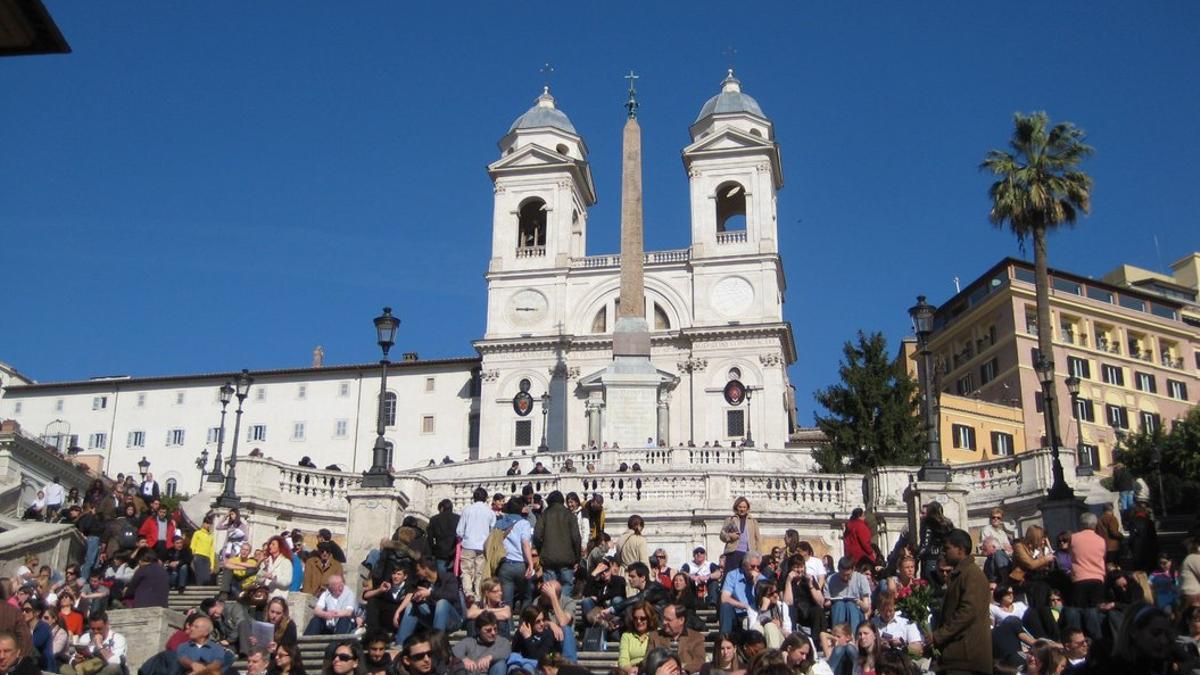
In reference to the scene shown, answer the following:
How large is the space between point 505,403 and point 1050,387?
39.5m

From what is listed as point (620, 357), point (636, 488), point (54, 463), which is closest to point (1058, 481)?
point (636, 488)

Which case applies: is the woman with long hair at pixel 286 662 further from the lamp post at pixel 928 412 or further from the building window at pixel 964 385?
the building window at pixel 964 385

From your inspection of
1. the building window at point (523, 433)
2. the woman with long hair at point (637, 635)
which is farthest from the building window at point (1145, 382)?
the woman with long hair at point (637, 635)

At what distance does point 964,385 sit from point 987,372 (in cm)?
332

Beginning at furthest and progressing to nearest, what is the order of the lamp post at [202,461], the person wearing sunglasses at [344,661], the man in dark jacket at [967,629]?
1. the lamp post at [202,461]
2. the person wearing sunglasses at [344,661]
3. the man in dark jacket at [967,629]

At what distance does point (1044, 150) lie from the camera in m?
45.8

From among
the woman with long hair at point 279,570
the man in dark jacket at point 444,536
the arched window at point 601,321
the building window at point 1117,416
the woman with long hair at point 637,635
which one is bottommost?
the woman with long hair at point 637,635

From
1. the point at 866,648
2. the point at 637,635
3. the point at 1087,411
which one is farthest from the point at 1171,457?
the point at 637,635

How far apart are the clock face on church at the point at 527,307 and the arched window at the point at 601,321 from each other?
8.53 feet

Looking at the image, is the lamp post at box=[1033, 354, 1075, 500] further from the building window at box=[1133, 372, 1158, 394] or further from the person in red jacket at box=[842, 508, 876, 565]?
the building window at box=[1133, 372, 1158, 394]

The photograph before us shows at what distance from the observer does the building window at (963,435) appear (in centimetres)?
6950

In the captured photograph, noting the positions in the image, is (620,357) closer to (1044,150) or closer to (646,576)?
(1044,150)

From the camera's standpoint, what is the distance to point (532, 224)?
74.1 meters

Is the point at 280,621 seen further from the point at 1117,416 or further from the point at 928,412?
the point at 1117,416
